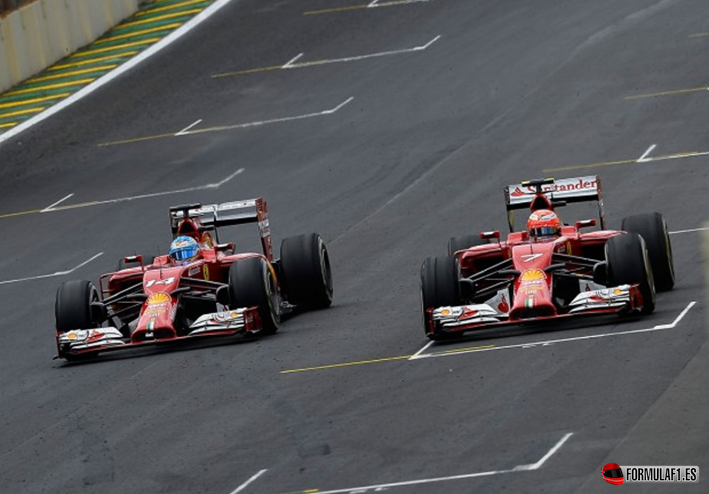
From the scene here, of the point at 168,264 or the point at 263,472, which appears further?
the point at 168,264

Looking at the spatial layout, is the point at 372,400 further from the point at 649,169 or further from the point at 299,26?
the point at 299,26

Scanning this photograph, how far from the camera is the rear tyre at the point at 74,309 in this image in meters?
26.2

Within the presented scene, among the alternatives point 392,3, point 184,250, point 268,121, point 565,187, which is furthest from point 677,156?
point 392,3

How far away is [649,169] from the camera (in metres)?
36.5

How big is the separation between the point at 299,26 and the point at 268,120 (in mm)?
7864

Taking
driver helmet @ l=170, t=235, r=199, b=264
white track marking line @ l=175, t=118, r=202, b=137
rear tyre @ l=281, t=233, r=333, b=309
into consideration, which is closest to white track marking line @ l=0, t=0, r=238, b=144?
white track marking line @ l=175, t=118, r=202, b=137

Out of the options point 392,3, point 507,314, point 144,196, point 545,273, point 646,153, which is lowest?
point 507,314

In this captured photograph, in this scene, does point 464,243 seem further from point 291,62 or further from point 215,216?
point 291,62

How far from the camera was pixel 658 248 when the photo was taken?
25.3 metres

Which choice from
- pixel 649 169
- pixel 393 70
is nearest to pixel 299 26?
pixel 393 70

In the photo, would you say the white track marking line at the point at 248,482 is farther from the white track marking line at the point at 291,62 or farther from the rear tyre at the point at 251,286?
the white track marking line at the point at 291,62

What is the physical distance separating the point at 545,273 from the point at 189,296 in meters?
5.08

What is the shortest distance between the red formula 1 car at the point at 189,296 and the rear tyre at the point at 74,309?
13mm

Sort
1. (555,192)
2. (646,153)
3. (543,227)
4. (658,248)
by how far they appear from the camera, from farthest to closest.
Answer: (646,153) < (555,192) < (658,248) < (543,227)
